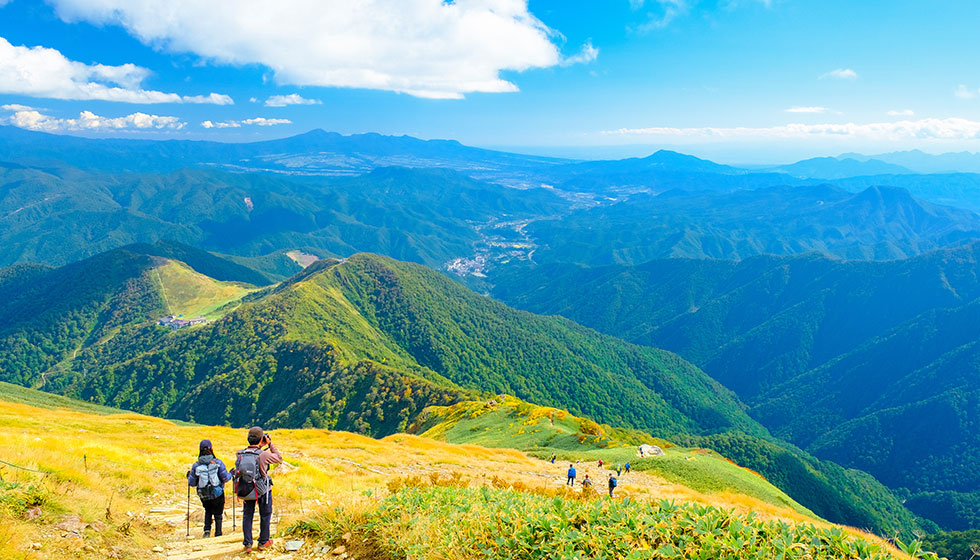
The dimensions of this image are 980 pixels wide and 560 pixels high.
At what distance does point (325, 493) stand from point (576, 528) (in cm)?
1262

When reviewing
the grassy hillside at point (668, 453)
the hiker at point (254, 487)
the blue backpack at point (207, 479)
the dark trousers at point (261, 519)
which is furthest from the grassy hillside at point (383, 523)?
the grassy hillside at point (668, 453)

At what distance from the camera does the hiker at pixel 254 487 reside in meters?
13.0

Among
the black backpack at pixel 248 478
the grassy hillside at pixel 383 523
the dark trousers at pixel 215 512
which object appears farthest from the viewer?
the dark trousers at pixel 215 512

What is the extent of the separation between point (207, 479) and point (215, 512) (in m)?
1.44

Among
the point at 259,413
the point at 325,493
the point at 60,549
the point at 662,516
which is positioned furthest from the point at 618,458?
the point at 259,413

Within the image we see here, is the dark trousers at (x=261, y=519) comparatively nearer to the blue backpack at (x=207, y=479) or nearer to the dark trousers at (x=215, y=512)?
the blue backpack at (x=207, y=479)

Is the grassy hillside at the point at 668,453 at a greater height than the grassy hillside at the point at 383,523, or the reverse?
the grassy hillside at the point at 383,523

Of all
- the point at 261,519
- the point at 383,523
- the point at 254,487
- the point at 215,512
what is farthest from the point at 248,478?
the point at 383,523

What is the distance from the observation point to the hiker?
42.6ft

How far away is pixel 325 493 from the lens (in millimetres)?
19484

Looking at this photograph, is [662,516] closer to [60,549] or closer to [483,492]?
[483,492]

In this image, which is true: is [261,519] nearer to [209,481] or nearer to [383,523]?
[209,481]

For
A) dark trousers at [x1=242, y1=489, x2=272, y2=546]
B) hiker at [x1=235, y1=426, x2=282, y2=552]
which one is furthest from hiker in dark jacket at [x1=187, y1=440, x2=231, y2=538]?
dark trousers at [x1=242, y1=489, x2=272, y2=546]

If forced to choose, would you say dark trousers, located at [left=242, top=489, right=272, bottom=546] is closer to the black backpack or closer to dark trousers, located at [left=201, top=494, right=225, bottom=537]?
the black backpack
